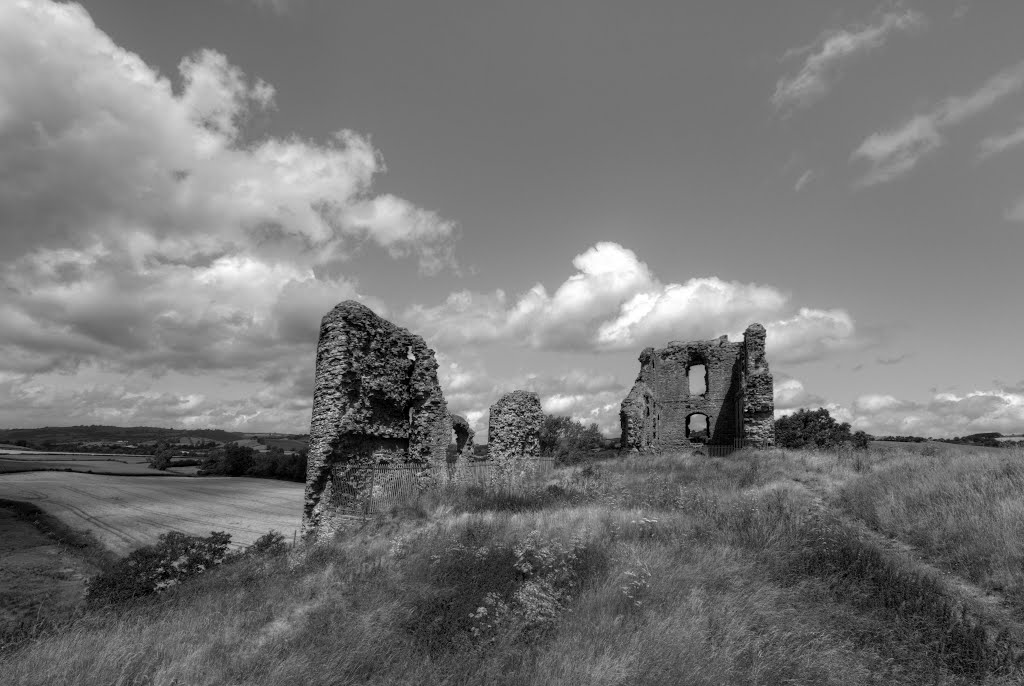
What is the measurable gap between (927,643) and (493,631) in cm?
447

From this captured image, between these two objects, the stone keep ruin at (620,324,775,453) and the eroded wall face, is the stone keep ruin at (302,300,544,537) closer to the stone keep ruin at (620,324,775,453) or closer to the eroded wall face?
the stone keep ruin at (620,324,775,453)

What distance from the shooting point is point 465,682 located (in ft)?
14.5

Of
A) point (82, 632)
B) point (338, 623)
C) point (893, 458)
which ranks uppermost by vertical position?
point (893, 458)

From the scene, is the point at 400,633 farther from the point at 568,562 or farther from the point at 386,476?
the point at 386,476

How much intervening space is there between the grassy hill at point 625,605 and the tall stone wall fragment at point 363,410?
373 centimetres

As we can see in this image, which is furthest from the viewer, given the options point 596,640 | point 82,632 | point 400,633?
point 82,632

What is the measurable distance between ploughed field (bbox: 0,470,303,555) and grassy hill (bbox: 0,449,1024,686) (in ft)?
51.6

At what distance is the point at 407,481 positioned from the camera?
14531mm

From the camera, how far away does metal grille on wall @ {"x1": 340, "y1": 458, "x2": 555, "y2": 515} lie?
43.3ft

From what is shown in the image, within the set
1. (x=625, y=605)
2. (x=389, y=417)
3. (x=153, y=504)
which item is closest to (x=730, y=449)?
(x=389, y=417)

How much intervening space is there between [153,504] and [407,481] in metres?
33.9

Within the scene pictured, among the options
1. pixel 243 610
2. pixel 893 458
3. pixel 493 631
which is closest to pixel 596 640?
pixel 493 631

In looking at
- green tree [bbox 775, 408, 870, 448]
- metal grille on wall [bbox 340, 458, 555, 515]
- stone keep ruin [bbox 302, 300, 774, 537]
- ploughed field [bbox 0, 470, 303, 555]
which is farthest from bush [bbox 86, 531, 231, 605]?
green tree [bbox 775, 408, 870, 448]

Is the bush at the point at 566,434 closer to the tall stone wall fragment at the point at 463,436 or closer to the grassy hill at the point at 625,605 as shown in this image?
the tall stone wall fragment at the point at 463,436
